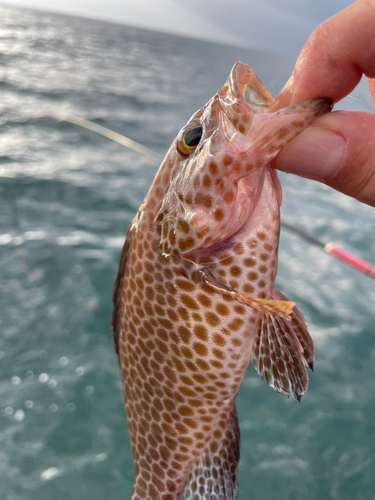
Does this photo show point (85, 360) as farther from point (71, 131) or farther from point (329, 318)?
point (71, 131)

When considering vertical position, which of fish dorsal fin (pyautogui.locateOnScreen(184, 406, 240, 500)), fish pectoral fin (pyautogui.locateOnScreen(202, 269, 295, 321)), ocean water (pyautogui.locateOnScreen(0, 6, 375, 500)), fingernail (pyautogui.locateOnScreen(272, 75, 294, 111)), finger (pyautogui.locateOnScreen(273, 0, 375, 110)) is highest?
finger (pyautogui.locateOnScreen(273, 0, 375, 110))

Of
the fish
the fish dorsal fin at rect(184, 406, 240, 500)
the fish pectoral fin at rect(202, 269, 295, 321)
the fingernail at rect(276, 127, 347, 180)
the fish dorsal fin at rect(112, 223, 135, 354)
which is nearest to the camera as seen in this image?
the fish pectoral fin at rect(202, 269, 295, 321)

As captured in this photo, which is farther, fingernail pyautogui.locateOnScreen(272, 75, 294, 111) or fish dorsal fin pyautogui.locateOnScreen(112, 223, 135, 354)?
fish dorsal fin pyautogui.locateOnScreen(112, 223, 135, 354)

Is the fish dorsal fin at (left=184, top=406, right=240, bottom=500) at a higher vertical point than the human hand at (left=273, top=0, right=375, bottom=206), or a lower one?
lower

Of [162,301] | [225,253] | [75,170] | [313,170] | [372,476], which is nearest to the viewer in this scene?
[313,170]

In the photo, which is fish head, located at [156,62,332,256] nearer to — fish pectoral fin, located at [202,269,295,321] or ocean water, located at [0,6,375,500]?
fish pectoral fin, located at [202,269,295,321]

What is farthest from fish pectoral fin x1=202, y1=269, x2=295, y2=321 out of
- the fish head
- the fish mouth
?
the fish mouth

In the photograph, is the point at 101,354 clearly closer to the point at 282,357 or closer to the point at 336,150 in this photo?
the point at 282,357

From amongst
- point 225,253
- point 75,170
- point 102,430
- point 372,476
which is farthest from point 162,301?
point 75,170
